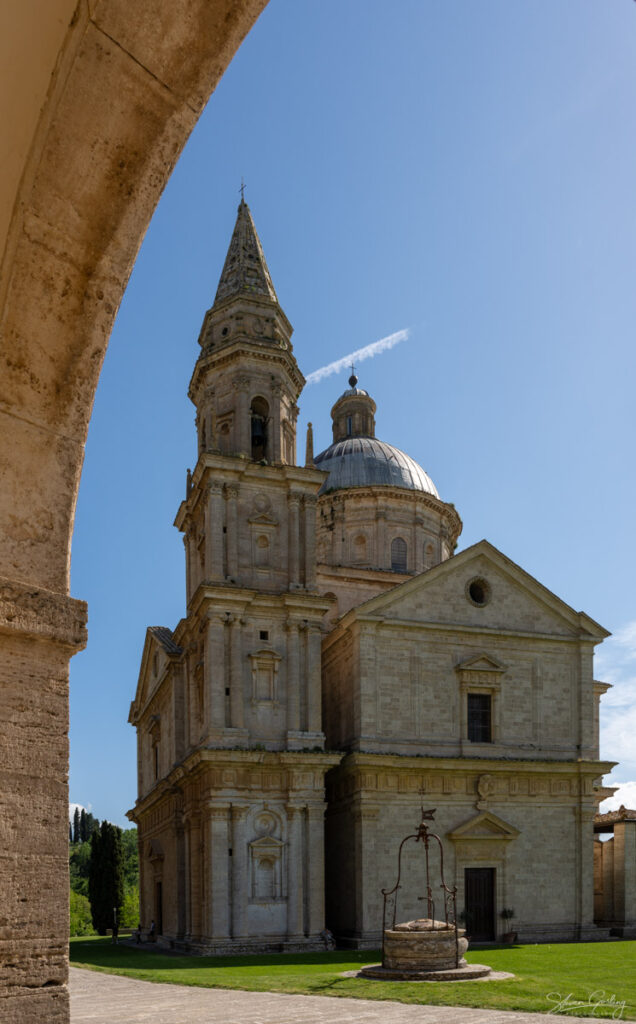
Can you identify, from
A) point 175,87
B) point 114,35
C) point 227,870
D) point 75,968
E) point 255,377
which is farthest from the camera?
point 255,377

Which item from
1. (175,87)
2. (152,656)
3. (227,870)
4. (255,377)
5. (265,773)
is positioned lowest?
(227,870)

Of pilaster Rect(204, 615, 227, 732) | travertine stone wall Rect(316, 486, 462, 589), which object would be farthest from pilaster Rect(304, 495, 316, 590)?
travertine stone wall Rect(316, 486, 462, 589)

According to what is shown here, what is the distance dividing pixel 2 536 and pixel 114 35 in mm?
1672

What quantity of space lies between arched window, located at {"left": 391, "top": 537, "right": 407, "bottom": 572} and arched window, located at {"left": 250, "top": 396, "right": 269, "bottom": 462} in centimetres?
1138

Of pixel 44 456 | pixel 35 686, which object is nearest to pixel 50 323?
pixel 44 456

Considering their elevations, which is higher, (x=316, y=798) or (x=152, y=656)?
(x=152, y=656)

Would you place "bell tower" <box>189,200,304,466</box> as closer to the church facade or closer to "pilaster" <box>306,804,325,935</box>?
the church facade

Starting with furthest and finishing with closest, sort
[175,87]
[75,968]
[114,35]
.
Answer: [75,968] < [175,87] < [114,35]

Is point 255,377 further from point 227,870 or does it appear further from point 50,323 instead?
point 50,323

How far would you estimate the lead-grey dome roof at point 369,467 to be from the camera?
157 feet

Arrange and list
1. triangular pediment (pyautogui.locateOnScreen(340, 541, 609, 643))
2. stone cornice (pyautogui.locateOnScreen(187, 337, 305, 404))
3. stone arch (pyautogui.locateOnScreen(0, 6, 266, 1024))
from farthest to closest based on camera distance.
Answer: stone cornice (pyautogui.locateOnScreen(187, 337, 305, 404)), triangular pediment (pyautogui.locateOnScreen(340, 541, 609, 643)), stone arch (pyautogui.locateOnScreen(0, 6, 266, 1024))

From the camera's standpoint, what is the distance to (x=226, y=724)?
31.6 meters

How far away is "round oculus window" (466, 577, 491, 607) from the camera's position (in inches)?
1423

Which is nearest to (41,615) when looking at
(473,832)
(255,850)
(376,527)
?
(255,850)
